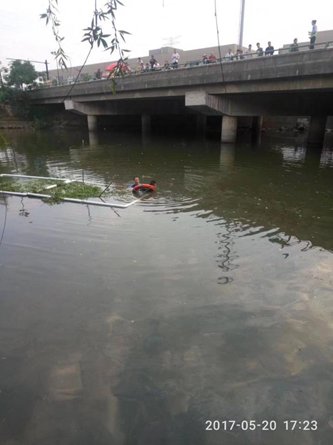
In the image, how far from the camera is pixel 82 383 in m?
4.09

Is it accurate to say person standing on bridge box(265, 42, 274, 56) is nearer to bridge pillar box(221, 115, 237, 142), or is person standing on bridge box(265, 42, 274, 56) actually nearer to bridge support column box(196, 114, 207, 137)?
bridge pillar box(221, 115, 237, 142)

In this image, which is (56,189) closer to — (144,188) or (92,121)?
(144,188)

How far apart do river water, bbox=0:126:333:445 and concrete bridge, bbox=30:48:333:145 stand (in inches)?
366

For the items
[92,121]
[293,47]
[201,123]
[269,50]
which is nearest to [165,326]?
[293,47]

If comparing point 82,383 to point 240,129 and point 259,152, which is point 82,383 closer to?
point 259,152

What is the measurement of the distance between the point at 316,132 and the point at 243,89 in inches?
426

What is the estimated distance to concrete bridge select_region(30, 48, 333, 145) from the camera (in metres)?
18.7

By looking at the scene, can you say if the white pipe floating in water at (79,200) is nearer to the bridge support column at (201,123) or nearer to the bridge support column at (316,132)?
the bridge support column at (316,132)

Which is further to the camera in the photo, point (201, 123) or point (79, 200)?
point (201, 123)

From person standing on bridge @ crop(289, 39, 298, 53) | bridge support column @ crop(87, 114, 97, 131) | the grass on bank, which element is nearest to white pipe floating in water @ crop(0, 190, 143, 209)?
the grass on bank

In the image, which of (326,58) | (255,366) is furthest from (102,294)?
(326,58)

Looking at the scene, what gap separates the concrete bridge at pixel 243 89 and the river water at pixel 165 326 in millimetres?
9288

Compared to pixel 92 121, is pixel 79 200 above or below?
below

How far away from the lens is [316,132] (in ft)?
95.6
